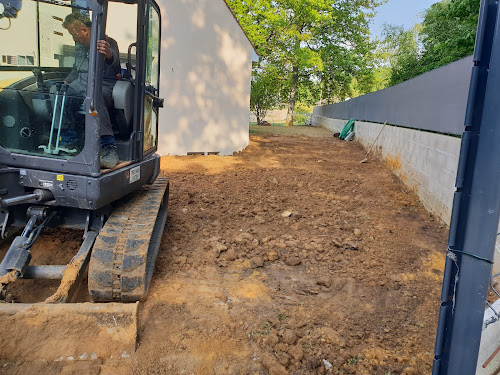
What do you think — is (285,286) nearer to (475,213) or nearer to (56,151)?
(56,151)

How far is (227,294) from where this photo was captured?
12.7 feet

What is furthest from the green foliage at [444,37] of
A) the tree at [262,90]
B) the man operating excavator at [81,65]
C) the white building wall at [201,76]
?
the man operating excavator at [81,65]

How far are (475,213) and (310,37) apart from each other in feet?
91.3

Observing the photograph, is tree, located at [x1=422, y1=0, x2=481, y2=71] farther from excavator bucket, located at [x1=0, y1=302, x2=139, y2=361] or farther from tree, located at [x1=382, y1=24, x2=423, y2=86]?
excavator bucket, located at [x1=0, y1=302, x2=139, y2=361]

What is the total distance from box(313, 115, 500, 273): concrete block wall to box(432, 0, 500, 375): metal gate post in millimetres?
3064

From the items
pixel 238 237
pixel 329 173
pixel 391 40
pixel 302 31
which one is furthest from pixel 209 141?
pixel 391 40

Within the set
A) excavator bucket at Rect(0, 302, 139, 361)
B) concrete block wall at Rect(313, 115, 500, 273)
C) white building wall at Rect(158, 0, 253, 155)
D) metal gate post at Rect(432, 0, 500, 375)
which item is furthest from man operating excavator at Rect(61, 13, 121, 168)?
white building wall at Rect(158, 0, 253, 155)

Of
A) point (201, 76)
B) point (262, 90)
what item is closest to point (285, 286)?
point (201, 76)

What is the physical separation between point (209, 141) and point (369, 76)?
26.0m

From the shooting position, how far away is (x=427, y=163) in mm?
7277

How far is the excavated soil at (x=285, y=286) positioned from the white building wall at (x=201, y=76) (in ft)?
14.0

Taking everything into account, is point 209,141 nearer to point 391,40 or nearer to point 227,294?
point 227,294

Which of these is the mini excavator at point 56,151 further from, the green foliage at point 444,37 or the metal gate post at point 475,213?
the green foliage at point 444,37

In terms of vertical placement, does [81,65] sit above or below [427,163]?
above
